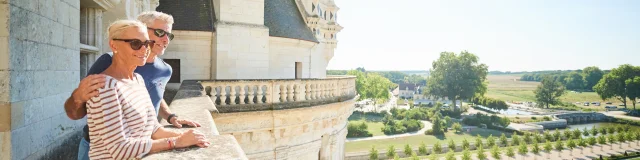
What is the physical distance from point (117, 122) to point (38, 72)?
4.94 ft

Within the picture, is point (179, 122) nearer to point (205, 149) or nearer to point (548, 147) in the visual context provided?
point (205, 149)

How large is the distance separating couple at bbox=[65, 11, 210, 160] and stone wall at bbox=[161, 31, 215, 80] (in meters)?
7.67

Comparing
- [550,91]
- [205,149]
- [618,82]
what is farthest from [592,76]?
[205,149]

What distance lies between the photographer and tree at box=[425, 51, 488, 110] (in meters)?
63.5

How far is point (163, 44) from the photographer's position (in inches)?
111

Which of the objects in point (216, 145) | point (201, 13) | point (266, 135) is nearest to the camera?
point (216, 145)

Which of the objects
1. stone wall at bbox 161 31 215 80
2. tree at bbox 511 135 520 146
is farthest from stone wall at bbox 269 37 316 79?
tree at bbox 511 135 520 146

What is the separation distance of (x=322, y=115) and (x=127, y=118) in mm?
6763

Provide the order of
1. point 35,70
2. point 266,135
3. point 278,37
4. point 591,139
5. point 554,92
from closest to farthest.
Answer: point 35,70
point 266,135
point 278,37
point 591,139
point 554,92

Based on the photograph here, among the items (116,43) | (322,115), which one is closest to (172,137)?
(116,43)

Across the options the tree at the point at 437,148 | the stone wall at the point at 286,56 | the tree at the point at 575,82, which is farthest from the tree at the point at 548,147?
the tree at the point at 575,82

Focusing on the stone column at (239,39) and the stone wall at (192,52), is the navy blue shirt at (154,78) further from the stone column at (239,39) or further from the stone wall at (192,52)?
the stone wall at (192,52)

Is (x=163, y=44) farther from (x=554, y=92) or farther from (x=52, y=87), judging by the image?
(x=554, y=92)

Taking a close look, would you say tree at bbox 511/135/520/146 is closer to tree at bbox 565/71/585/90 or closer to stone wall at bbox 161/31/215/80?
stone wall at bbox 161/31/215/80
